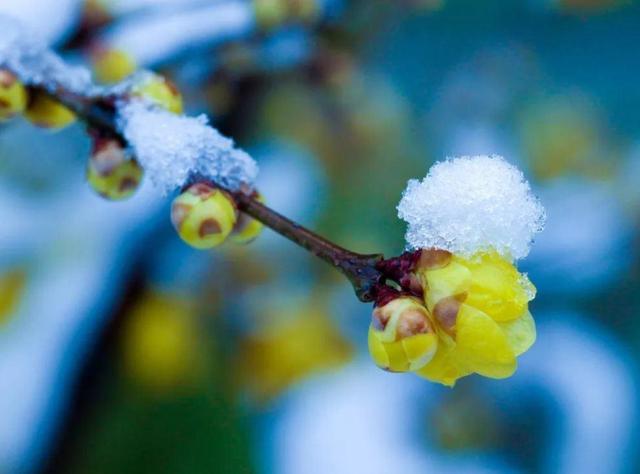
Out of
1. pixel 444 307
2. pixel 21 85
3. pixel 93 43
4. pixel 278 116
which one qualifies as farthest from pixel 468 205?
pixel 278 116

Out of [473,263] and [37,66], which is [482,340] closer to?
[473,263]

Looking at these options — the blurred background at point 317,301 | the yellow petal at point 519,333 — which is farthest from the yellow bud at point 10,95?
the blurred background at point 317,301

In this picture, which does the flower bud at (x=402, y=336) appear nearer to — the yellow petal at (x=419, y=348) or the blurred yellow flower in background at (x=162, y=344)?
the yellow petal at (x=419, y=348)

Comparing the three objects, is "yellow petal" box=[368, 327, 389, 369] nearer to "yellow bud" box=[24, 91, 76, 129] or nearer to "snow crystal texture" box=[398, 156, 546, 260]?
"snow crystal texture" box=[398, 156, 546, 260]

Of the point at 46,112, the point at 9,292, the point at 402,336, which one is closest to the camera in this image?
the point at 402,336

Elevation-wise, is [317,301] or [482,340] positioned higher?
[317,301]

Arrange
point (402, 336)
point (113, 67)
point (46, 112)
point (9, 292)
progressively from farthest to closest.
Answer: point (9, 292) → point (113, 67) → point (46, 112) → point (402, 336)

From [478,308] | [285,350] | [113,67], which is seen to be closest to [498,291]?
[478,308]

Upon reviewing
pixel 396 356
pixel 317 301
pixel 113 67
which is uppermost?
pixel 317 301
